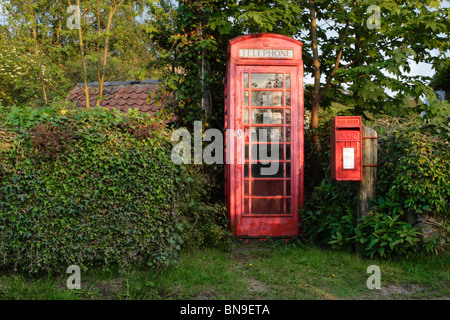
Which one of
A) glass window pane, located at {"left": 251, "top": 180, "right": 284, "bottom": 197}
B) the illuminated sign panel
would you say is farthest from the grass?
the illuminated sign panel

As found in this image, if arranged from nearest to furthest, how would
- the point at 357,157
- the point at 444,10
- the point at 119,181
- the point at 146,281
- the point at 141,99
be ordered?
the point at 146,281, the point at 119,181, the point at 357,157, the point at 444,10, the point at 141,99

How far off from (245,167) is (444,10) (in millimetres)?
3817

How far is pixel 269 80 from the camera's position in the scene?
19.2 ft

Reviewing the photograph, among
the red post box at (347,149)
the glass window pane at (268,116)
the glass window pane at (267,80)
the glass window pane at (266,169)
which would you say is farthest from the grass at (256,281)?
the glass window pane at (267,80)

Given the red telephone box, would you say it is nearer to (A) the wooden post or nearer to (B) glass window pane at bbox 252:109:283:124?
(B) glass window pane at bbox 252:109:283:124

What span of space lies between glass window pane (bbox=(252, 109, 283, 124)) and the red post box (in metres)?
1.08

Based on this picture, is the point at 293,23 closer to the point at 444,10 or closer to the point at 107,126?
the point at 444,10

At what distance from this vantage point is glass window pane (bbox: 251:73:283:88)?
5.83m

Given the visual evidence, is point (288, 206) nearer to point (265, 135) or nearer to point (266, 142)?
point (266, 142)

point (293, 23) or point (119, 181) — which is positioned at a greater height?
point (293, 23)

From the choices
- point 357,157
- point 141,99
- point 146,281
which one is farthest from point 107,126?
point 141,99

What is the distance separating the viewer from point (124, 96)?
8.62 metres

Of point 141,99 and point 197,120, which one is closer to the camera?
point 197,120

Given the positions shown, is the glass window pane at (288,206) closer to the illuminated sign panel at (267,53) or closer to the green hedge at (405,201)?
the green hedge at (405,201)
